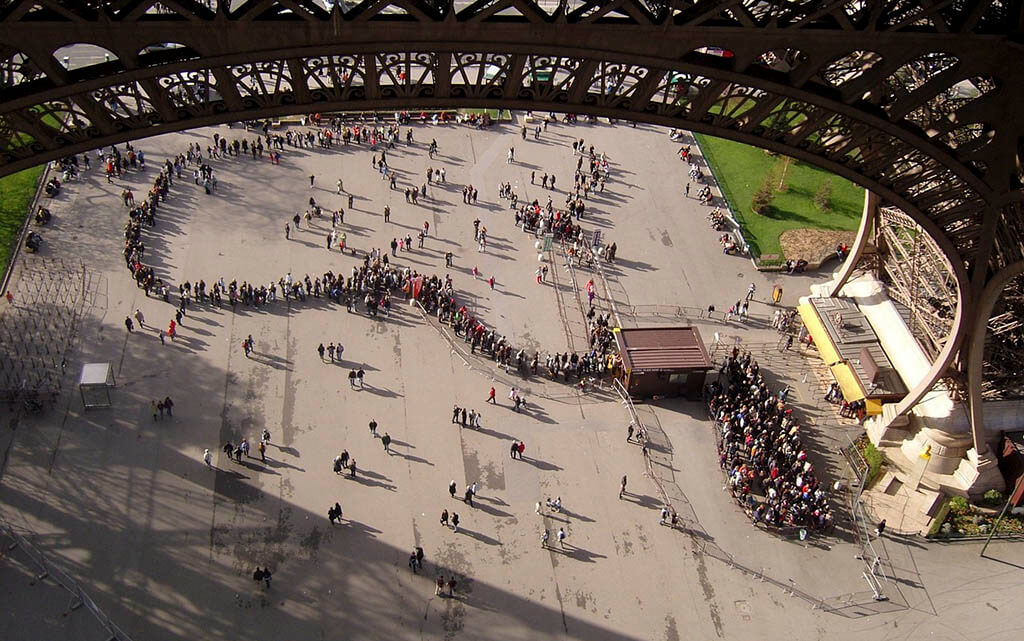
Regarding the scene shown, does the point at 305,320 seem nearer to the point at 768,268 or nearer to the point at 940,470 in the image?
the point at 768,268

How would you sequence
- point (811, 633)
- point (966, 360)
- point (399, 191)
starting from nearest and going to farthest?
point (811, 633) < point (966, 360) < point (399, 191)

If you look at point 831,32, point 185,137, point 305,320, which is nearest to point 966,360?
point 831,32

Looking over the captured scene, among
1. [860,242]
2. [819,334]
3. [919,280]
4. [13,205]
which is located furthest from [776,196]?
[13,205]

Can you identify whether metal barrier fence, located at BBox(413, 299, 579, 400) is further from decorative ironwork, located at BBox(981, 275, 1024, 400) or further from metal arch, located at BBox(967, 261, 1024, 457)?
decorative ironwork, located at BBox(981, 275, 1024, 400)

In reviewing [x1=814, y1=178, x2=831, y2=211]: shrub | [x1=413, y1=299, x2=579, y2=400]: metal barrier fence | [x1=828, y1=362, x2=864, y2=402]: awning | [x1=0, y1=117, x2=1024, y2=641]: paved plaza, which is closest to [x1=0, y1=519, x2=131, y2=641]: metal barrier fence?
[x1=0, y1=117, x2=1024, y2=641]: paved plaza

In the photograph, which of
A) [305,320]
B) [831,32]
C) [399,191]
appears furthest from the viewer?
[399,191]

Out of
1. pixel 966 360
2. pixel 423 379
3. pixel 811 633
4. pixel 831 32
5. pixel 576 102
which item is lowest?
pixel 811 633

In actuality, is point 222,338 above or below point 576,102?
below
